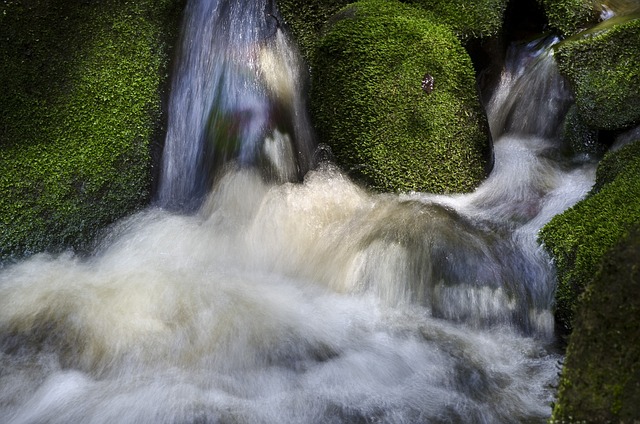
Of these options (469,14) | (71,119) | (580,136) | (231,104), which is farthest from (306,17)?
(580,136)

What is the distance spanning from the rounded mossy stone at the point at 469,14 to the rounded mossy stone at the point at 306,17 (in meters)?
0.83

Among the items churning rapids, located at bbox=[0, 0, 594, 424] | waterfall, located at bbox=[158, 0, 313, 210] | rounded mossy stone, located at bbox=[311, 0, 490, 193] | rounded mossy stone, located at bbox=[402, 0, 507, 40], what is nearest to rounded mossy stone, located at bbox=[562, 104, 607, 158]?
churning rapids, located at bbox=[0, 0, 594, 424]

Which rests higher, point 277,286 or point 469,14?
point 469,14

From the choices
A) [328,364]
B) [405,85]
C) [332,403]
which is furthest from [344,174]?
[332,403]

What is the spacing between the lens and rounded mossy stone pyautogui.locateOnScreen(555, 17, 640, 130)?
5246 millimetres

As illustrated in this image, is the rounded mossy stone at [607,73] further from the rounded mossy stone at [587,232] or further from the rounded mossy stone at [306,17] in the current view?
the rounded mossy stone at [306,17]

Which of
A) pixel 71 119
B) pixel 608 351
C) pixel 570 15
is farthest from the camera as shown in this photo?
pixel 570 15

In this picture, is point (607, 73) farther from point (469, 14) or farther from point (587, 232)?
point (587, 232)

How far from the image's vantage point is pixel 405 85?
17.8 feet

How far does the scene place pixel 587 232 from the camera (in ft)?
13.1

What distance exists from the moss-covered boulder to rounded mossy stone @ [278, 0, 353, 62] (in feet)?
3.90

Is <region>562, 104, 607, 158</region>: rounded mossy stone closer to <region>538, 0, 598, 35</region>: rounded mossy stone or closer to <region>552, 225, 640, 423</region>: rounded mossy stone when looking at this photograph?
<region>538, 0, 598, 35</region>: rounded mossy stone

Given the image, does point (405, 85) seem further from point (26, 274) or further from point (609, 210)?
point (26, 274)

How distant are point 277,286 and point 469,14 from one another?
3.14 m
